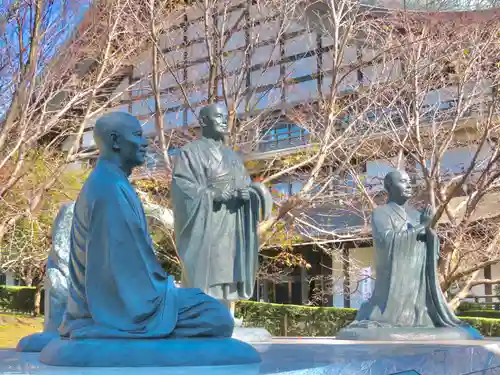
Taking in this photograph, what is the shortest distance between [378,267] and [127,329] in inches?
152

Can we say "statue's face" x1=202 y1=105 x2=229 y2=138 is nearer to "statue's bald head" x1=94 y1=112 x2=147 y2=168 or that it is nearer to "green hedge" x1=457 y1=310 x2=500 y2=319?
"statue's bald head" x1=94 y1=112 x2=147 y2=168

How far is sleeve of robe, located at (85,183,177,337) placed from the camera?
303 centimetres

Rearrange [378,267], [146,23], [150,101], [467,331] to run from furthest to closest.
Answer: [150,101], [146,23], [378,267], [467,331]

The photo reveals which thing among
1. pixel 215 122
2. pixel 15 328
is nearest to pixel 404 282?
pixel 215 122

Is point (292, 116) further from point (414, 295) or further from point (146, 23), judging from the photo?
point (414, 295)

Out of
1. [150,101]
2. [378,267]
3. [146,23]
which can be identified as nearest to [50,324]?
[378,267]

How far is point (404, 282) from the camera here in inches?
245

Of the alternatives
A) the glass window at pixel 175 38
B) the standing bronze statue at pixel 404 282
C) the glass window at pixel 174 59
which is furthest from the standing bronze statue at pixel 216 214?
the glass window at pixel 175 38

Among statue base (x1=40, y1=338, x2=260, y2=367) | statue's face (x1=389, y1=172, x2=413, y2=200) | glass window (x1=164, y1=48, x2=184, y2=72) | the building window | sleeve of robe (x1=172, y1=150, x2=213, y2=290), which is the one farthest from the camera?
the building window

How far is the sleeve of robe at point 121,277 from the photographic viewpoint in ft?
9.93

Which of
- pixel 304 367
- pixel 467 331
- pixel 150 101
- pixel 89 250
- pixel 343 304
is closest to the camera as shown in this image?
pixel 304 367

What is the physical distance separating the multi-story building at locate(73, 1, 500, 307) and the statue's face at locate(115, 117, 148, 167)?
4593mm

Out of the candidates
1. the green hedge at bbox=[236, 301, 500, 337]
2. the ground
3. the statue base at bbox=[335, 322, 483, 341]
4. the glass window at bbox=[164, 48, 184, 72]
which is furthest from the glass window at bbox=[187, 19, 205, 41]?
the ground

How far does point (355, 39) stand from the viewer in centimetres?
1136
